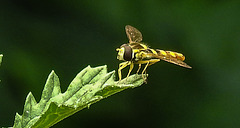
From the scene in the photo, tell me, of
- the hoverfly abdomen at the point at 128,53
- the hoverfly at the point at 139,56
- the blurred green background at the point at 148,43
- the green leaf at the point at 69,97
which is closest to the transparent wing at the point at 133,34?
the hoverfly at the point at 139,56

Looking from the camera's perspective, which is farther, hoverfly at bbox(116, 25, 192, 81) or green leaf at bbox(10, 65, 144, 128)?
hoverfly at bbox(116, 25, 192, 81)

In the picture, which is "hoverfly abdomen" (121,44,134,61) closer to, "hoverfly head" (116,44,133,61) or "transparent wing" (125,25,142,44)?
"hoverfly head" (116,44,133,61)

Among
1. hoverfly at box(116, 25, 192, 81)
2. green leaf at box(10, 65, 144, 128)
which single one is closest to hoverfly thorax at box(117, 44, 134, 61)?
hoverfly at box(116, 25, 192, 81)

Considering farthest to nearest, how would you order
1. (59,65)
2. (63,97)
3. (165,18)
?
(165,18) → (59,65) → (63,97)

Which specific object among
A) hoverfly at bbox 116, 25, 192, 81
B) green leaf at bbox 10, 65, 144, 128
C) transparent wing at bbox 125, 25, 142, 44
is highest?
transparent wing at bbox 125, 25, 142, 44

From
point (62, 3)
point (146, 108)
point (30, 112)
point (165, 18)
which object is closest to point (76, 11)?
point (62, 3)

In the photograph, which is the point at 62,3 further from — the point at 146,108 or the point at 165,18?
the point at 146,108

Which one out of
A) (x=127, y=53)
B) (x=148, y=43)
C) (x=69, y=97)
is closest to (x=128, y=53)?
(x=127, y=53)
